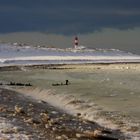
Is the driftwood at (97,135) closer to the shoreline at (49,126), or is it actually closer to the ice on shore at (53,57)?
the shoreline at (49,126)

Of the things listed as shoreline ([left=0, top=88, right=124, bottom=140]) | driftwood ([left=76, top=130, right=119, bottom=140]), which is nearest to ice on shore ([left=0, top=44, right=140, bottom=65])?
shoreline ([left=0, top=88, right=124, bottom=140])

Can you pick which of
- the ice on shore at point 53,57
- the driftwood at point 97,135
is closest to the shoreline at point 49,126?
the driftwood at point 97,135

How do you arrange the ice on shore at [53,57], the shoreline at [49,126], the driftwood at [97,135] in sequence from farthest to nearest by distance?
the ice on shore at [53,57]
the driftwood at [97,135]
the shoreline at [49,126]

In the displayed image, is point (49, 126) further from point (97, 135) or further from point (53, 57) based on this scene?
point (53, 57)

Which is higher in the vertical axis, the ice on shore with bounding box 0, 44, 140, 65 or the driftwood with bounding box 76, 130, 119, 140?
the ice on shore with bounding box 0, 44, 140, 65

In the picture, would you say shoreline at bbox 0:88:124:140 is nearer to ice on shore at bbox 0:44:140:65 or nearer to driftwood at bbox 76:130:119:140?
driftwood at bbox 76:130:119:140

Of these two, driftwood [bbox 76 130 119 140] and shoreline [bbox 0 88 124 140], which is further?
driftwood [bbox 76 130 119 140]

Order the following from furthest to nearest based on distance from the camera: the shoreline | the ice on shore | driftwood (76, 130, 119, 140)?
the ice on shore → driftwood (76, 130, 119, 140) → the shoreline

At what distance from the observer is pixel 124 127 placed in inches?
607

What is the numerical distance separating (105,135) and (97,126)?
6.57ft

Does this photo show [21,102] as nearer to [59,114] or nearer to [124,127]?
[59,114]

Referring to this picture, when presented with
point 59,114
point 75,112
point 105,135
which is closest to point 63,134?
point 105,135

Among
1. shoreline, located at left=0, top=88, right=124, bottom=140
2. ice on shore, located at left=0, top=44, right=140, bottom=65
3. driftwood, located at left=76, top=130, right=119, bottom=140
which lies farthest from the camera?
ice on shore, located at left=0, top=44, right=140, bottom=65

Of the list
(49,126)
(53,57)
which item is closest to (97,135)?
(49,126)
